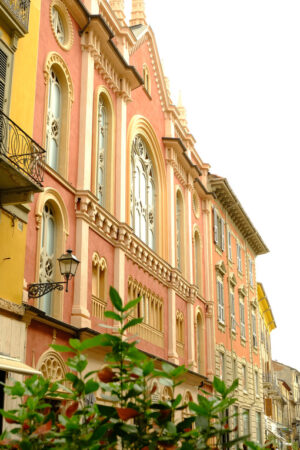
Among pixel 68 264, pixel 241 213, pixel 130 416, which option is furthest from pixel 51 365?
pixel 241 213

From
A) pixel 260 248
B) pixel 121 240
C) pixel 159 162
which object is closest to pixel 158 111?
pixel 159 162

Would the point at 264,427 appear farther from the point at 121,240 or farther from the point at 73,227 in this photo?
the point at 73,227

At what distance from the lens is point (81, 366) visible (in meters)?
2.98

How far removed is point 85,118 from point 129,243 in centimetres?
434

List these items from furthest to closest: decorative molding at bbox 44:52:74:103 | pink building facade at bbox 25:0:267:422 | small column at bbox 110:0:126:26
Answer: small column at bbox 110:0:126:26 → decorative molding at bbox 44:52:74:103 → pink building facade at bbox 25:0:267:422

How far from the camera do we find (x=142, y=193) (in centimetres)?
2367

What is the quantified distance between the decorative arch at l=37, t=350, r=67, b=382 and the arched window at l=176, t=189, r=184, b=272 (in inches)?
474

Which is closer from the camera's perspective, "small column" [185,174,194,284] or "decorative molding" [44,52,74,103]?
"decorative molding" [44,52,74,103]

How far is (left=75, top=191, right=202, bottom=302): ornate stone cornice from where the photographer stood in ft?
56.7

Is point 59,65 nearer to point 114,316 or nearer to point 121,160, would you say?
point 121,160

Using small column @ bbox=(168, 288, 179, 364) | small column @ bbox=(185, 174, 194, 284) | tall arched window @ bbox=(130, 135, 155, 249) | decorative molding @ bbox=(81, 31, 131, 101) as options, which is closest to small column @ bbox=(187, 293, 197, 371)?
small column @ bbox=(185, 174, 194, 284)

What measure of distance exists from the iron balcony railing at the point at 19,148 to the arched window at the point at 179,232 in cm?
1369

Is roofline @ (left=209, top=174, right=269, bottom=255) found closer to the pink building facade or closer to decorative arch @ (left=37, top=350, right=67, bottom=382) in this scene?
the pink building facade

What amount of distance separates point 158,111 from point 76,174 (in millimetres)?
9708
